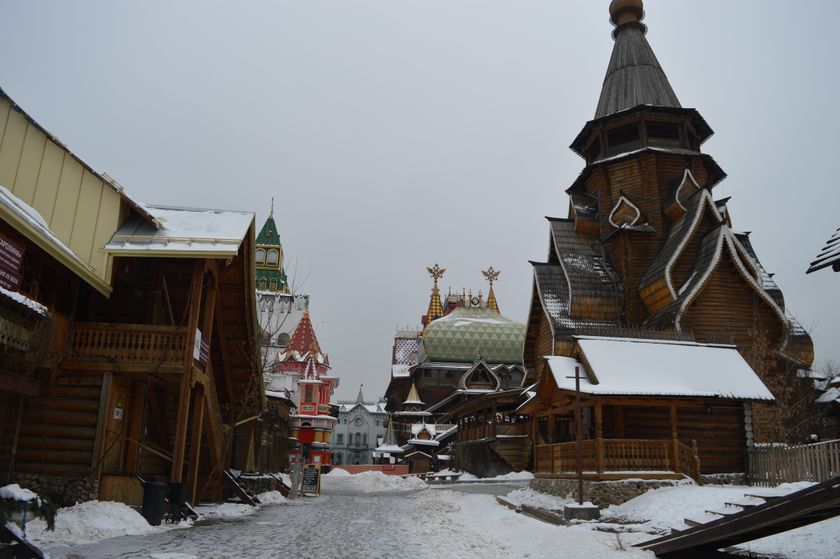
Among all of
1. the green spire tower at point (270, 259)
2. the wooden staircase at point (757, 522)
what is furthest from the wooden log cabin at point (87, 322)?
the green spire tower at point (270, 259)

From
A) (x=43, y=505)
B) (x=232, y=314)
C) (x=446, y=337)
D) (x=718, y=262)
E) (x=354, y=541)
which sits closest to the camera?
(x=43, y=505)

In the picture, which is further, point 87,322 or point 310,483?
point 310,483

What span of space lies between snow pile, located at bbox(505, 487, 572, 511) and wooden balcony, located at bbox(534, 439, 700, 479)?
939 mm

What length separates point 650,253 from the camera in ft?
106

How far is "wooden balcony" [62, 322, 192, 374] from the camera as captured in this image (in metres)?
13.7

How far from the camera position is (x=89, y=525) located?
11172mm

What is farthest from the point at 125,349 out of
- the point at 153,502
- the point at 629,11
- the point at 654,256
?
the point at 629,11

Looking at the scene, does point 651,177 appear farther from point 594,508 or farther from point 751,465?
point 594,508

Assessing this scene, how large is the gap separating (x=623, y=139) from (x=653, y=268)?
866cm

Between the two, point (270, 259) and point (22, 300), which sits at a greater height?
point (270, 259)

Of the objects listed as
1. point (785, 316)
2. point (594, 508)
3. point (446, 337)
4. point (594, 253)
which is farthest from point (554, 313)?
point (446, 337)

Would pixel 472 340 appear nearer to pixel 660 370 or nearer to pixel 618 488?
pixel 660 370

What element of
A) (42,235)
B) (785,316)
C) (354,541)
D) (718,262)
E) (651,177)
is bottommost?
(354,541)

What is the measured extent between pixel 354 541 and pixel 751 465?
1402cm
